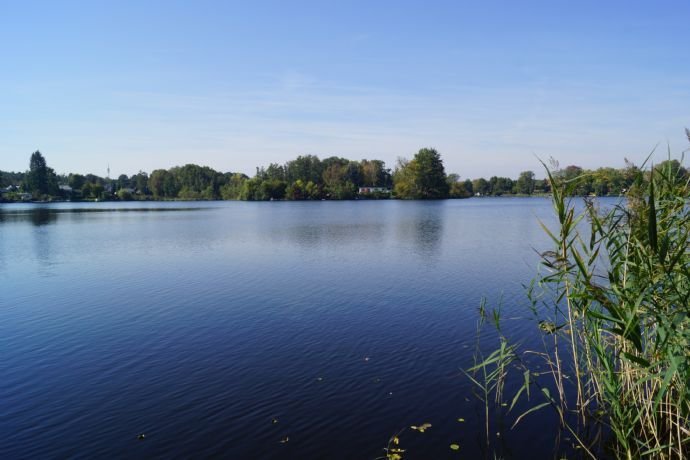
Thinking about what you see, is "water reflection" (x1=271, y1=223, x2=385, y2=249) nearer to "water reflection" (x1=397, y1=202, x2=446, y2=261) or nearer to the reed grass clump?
"water reflection" (x1=397, y1=202, x2=446, y2=261)

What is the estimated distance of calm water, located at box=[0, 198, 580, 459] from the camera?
8875 mm

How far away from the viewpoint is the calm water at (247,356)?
888 cm

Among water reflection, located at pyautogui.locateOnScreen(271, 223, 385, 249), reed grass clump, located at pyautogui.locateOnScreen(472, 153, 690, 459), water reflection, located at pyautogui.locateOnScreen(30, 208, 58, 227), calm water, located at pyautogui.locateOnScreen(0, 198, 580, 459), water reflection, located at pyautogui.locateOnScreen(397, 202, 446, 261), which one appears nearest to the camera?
reed grass clump, located at pyautogui.locateOnScreen(472, 153, 690, 459)

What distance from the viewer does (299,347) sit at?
45.3ft

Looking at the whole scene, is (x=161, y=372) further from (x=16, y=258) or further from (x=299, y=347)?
(x=16, y=258)

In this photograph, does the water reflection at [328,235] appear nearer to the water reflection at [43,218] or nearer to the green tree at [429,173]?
the water reflection at [43,218]

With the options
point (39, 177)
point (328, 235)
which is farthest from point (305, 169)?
point (328, 235)

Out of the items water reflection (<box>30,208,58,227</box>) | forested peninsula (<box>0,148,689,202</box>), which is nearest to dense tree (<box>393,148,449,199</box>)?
forested peninsula (<box>0,148,689,202</box>)

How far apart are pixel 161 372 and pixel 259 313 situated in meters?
5.91

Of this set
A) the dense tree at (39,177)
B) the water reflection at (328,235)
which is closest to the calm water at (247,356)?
the water reflection at (328,235)

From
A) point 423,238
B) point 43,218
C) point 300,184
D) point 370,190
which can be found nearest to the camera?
point 423,238

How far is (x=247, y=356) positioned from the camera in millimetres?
13164

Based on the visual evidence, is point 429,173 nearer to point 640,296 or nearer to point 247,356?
point 247,356

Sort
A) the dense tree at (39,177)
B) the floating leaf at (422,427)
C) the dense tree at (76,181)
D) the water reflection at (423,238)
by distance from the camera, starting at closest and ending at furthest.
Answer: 1. the floating leaf at (422,427)
2. the water reflection at (423,238)
3. the dense tree at (39,177)
4. the dense tree at (76,181)
